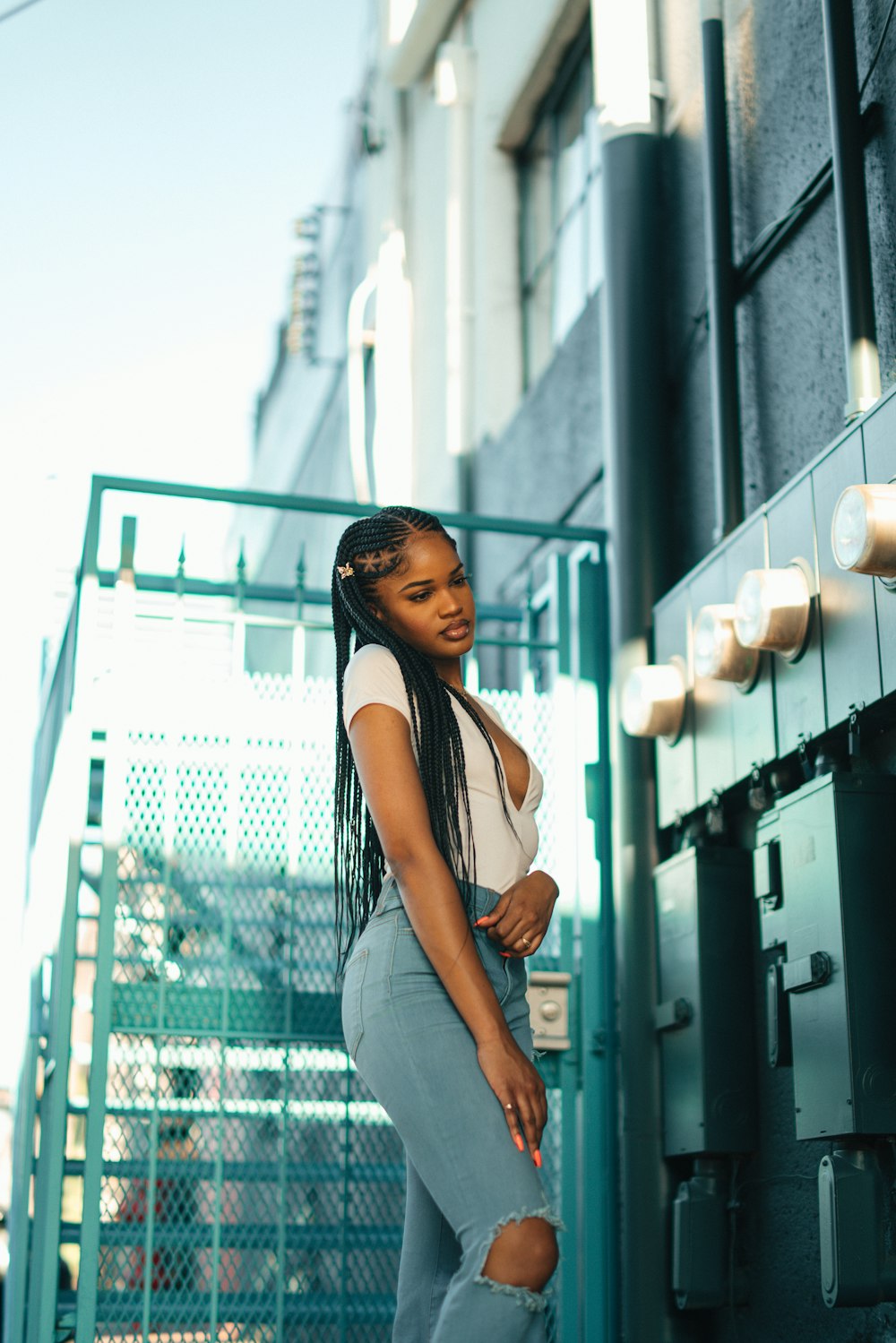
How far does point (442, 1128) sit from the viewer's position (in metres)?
1.82

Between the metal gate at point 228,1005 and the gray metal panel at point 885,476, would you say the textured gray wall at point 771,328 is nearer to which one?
the gray metal panel at point 885,476

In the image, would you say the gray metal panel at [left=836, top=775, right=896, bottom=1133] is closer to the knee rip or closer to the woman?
A: the woman

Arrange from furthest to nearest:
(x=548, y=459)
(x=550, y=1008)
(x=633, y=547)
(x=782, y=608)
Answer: (x=548, y=459) → (x=633, y=547) → (x=550, y=1008) → (x=782, y=608)

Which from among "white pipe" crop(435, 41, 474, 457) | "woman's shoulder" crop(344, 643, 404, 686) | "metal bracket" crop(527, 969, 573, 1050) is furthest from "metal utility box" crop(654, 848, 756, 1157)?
"white pipe" crop(435, 41, 474, 457)

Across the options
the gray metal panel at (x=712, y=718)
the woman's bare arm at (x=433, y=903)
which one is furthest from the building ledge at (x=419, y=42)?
the woman's bare arm at (x=433, y=903)

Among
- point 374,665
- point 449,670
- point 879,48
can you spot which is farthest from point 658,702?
point 374,665

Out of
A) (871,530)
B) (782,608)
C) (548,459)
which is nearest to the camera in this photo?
(871,530)

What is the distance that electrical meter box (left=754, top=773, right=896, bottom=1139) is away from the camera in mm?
2555

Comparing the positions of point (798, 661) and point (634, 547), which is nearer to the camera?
point (798, 661)

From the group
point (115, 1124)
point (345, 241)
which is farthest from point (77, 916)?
point (345, 241)

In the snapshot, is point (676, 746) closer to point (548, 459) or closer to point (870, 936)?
point (870, 936)

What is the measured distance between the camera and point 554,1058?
391 centimetres

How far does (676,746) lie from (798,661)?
0.74 meters

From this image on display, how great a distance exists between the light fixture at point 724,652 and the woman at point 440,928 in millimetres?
1063
